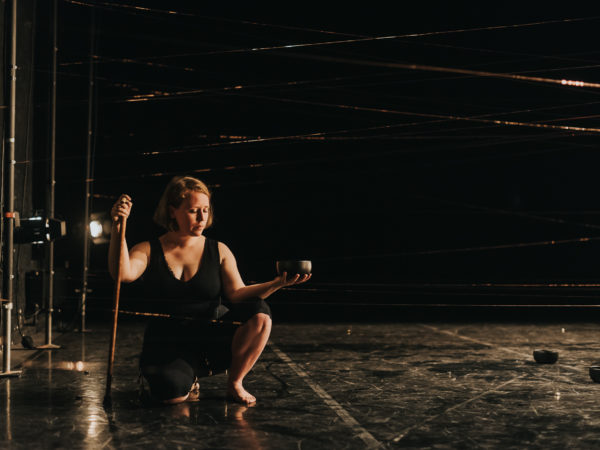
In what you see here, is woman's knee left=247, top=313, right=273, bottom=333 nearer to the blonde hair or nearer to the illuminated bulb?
the blonde hair

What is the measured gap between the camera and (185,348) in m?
3.67

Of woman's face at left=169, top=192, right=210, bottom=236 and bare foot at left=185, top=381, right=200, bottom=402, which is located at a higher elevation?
woman's face at left=169, top=192, right=210, bottom=236

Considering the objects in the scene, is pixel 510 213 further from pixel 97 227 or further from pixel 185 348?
pixel 185 348

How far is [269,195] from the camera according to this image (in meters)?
9.48

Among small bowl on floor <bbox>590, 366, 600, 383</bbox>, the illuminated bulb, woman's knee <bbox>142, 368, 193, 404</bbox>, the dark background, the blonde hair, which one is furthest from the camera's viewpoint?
the dark background

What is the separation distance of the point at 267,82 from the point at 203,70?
81 cm

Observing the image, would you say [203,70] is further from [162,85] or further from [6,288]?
[6,288]

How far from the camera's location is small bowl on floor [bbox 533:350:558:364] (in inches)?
198

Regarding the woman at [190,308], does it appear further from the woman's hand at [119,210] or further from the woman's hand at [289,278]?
the woman's hand at [119,210]

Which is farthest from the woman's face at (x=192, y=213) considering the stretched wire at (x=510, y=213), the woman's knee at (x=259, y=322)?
the stretched wire at (x=510, y=213)

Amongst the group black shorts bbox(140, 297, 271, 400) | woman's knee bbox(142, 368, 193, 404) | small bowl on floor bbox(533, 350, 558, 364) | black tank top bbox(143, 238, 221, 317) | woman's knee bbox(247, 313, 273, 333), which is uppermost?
black tank top bbox(143, 238, 221, 317)

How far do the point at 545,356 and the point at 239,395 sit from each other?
2399 mm

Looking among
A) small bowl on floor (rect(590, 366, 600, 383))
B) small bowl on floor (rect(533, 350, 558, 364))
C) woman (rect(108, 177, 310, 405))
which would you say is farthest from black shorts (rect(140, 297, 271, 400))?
small bowl on floor (rect(533, 350, 558, 364))

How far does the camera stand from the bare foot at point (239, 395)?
364 centimetres
